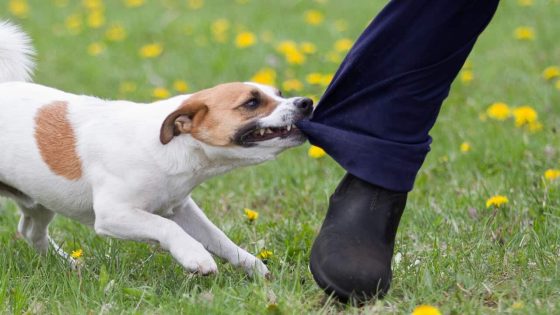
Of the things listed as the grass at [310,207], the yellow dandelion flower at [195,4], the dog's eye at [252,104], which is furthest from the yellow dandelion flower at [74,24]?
the dog's eye at [252,104]

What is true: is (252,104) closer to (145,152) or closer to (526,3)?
(145,152)

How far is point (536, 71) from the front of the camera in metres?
5.88

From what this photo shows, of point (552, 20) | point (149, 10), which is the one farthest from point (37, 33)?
point (552, 20)

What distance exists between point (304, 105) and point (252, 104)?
6.9 inches

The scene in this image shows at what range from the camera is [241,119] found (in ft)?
9.86

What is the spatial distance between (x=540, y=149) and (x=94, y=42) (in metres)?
4.33

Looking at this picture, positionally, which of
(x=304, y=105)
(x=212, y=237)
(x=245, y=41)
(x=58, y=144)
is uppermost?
(x=304, y=105)

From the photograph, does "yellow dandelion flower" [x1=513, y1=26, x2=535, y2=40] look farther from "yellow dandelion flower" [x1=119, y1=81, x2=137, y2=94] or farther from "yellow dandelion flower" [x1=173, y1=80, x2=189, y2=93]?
"yellow dandelion flower" [x1=119, y1=81, x2=137, y2=94]

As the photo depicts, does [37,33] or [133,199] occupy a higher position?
[133,199]

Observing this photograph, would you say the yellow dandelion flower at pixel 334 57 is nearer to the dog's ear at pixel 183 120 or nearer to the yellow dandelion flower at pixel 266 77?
the yellow dandelion flower at pixel 266 77

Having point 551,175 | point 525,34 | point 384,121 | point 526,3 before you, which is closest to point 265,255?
point 384,121

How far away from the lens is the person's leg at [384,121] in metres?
2.73

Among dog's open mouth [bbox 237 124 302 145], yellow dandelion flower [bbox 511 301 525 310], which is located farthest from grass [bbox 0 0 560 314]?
dog's open mouth [bbox 237 124 302 145]

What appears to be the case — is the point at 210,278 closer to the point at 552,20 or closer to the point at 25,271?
the point at 25,271
